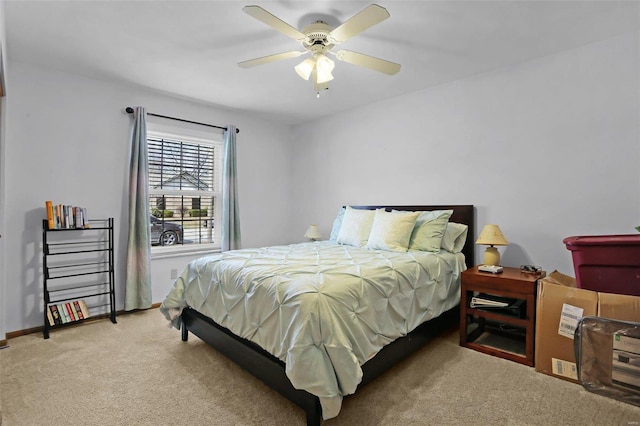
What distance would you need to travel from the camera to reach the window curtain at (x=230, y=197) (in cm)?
414

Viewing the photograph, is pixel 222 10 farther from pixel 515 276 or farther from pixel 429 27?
pixel 515 276

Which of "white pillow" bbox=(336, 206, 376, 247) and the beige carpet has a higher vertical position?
"white pillow" bbox=(336, 206, 376, 247)

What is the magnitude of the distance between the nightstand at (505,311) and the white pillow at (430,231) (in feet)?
1.33

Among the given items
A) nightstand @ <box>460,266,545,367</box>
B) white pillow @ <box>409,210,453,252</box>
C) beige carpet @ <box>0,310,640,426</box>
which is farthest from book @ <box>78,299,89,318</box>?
nightstand @ <box>460,266,545,367</box>

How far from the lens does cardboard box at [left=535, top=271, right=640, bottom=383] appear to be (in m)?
1.89

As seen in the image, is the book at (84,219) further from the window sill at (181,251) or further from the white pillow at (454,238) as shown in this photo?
the white pillow at (454,238)

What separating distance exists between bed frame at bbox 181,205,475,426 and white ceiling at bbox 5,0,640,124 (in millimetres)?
2183

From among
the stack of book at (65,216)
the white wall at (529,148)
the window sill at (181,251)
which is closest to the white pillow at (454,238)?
the white wall at (529,148)

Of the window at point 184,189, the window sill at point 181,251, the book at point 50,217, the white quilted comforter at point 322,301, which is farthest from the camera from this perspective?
the window at point 184,189

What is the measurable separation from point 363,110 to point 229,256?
103 inches

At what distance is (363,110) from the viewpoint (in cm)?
409

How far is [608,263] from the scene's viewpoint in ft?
6.50

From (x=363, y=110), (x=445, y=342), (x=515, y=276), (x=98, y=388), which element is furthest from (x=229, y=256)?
(x=363, y=110)

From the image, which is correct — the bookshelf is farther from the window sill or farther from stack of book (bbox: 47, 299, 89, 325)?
the window sill
